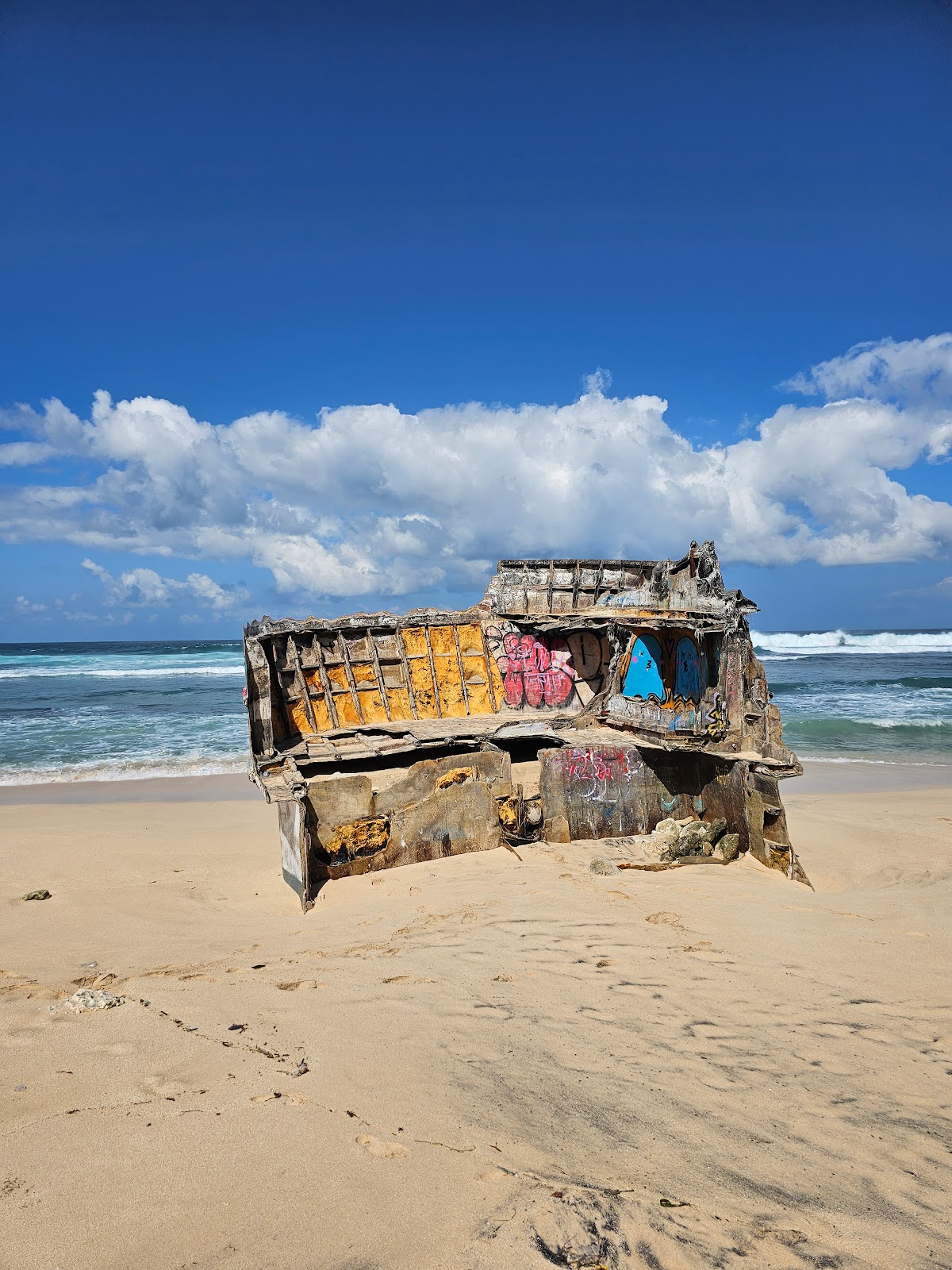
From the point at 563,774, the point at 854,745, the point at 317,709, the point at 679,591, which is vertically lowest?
the point at 854,745

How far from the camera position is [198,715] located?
26672 mm

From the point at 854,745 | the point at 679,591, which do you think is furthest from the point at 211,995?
the point at 854,745

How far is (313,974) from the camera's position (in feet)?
19.2

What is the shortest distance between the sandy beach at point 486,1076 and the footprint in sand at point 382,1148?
0.02 m

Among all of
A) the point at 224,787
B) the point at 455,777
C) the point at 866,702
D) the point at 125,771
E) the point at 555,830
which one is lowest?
the point at 224,787

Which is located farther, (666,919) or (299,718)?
(299,718)

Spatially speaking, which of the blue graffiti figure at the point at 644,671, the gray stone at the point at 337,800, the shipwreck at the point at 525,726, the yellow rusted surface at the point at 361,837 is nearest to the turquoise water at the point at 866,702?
the blue graffiti figure at the point at 644,671

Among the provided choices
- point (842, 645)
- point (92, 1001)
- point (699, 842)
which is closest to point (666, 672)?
point (699, 842)

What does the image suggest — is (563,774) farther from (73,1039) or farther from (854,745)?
(854,745)

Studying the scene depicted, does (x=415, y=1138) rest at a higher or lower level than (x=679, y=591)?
lower

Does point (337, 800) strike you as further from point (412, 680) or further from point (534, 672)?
point (534, 672)

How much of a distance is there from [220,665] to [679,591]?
43447mm

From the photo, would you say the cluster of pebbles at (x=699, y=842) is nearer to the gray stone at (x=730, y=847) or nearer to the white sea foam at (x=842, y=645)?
the gray stone at (x=730, y=847)

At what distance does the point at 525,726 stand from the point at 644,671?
227cm
